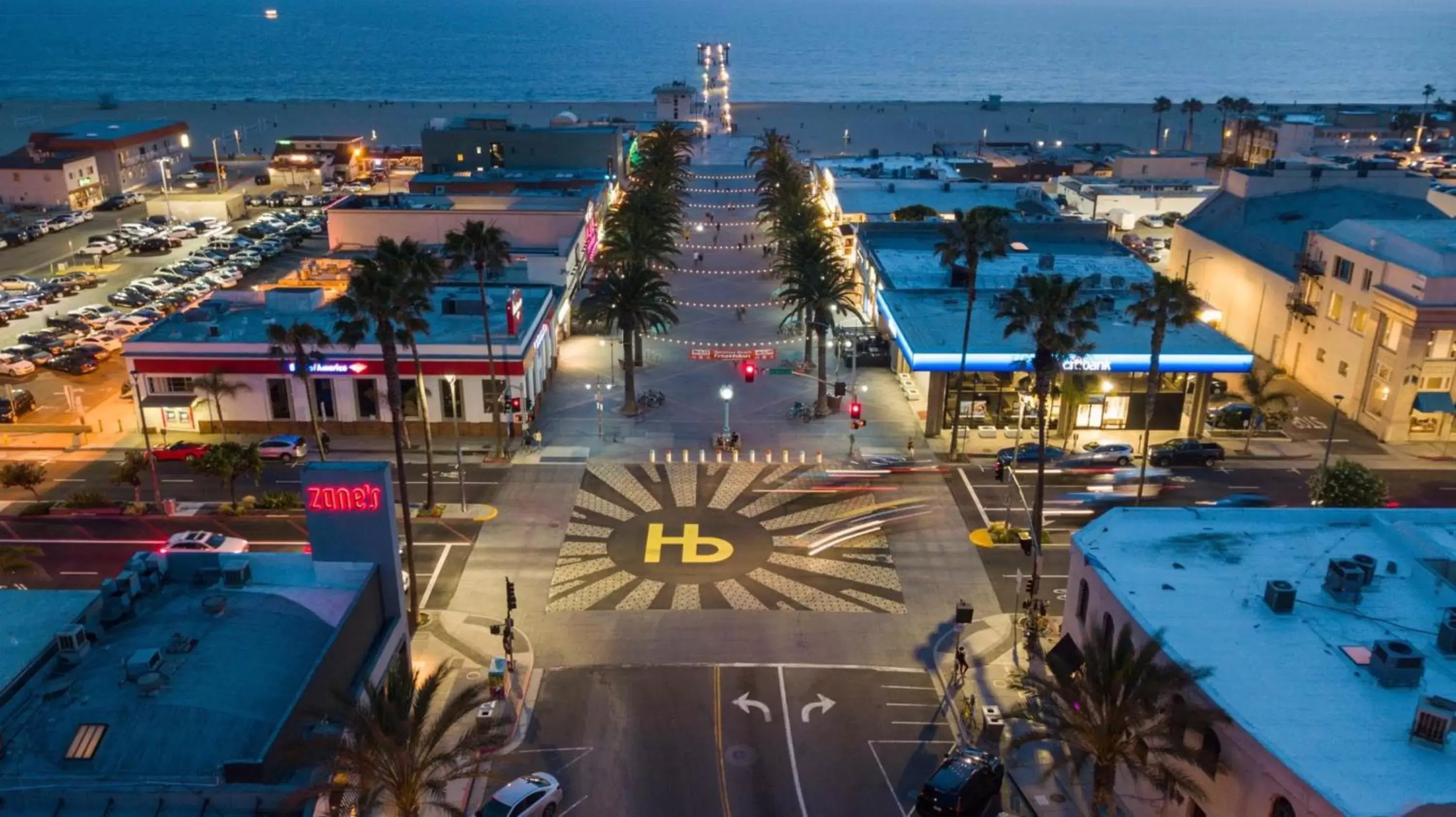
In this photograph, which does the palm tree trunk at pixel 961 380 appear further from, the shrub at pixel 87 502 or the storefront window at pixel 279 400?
the shrub at pixel 87 502

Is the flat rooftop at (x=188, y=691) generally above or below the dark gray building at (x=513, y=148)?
below

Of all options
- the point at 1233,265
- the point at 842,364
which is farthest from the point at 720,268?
the point at 1233,265

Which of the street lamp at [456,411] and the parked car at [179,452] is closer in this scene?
the street lamp at [456,411]

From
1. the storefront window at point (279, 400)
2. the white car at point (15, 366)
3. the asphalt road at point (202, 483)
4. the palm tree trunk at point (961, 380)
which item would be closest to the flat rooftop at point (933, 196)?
the palm tree trunk at point (961, 380)

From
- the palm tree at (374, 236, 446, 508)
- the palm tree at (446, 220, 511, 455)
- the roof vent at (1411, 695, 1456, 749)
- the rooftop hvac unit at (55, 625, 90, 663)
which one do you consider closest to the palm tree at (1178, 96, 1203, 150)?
the palm tree at (446, 220, 511, 455)

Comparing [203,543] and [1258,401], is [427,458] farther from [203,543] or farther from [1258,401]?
[1258,401]

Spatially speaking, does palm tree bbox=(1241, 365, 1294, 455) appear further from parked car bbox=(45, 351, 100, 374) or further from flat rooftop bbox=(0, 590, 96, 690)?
parked car bbox=(45, 351, 100, 374)
